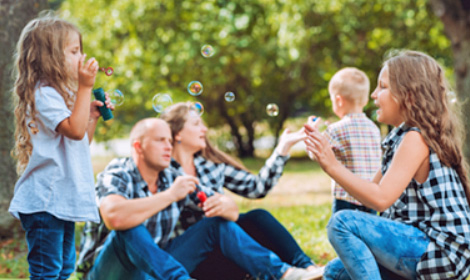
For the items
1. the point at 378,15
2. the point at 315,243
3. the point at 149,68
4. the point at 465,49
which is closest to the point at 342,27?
the point at 378,15

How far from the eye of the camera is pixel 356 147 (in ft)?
11.9

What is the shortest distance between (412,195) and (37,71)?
5.54 feet

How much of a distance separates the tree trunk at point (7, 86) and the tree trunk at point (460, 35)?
14.4ft

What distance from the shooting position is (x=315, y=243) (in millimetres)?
4305

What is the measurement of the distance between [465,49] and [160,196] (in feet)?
16.2

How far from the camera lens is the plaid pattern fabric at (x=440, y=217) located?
7.91 feet

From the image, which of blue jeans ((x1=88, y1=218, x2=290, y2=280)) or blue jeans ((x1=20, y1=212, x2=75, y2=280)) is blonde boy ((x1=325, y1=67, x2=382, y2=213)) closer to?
blue jeans ((x1=88, y1=218, x2=290, y2=280))

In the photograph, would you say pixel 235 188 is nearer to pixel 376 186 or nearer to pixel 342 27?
pixel 376 186

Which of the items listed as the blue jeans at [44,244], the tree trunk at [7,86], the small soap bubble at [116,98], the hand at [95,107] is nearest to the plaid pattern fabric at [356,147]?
the small soap bubble at [116,98]

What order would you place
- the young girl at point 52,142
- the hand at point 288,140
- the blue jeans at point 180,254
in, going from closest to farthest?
1. the young girl at point 52,142
2. the blue jeans at point 180,254
3. the hand at point 288,140

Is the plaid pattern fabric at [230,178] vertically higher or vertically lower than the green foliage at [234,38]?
lower

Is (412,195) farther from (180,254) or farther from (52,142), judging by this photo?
(52,142)

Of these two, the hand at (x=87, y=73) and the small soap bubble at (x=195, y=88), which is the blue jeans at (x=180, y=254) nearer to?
the hand at (x=87, y=73)

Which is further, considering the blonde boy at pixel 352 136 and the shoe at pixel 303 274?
the blonde boy at pixel 352 136
